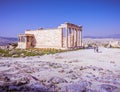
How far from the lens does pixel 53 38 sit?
35.4 meters

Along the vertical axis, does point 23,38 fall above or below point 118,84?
above

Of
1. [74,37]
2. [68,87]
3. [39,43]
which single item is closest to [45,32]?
[39,43]

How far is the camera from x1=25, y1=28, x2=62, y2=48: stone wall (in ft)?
Result: 114

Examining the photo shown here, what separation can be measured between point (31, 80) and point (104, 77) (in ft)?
14.3

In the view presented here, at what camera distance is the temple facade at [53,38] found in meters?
34.0

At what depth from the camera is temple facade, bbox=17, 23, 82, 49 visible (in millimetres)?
34000

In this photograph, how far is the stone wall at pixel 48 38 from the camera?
34650mm

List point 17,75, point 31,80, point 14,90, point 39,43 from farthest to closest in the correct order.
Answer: point 39,43 < point 17,75 < point 31,80 < point 14,90

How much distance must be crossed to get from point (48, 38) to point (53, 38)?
1509 mm

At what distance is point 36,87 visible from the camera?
25.4ft

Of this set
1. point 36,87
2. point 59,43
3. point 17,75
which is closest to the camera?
point 36,87

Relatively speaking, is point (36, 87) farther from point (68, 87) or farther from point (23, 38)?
point (23, 38)

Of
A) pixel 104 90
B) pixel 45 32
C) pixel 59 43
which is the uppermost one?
pixel 45 32

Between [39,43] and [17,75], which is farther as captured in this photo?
[39,43]
